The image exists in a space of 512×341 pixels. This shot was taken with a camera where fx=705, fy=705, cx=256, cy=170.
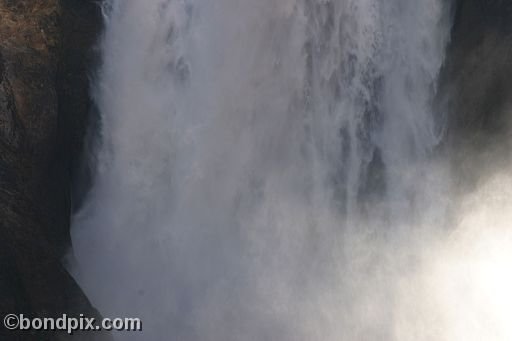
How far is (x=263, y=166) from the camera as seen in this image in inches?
698

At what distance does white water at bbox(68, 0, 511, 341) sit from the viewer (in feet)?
54.5

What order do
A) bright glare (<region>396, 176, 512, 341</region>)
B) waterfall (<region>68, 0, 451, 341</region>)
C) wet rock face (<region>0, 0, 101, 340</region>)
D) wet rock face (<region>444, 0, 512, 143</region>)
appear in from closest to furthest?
wet rock face (<region>0, 0, 101, 340</region>) < bright glare (<region>396, 176, 512, 341</region>) < wet rock face (<region>444, 0, 512, 143</region>) < waterfall (<region>68, 0, 451, 341</region>)

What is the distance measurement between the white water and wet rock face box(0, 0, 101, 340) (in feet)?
2.74

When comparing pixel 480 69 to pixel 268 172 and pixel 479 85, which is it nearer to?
pixel 479 85

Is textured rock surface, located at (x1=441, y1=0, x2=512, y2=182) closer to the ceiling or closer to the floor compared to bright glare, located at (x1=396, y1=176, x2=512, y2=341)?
closer to the ceiling

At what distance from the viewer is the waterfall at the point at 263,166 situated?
1673 cm

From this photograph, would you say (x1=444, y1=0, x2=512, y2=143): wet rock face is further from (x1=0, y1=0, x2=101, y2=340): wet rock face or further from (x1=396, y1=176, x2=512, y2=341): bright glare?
(x1=0, y1=0, x2=101, y2=340): wet rock face

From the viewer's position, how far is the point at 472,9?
55.2 feet

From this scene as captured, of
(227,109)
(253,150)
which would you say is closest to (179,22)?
(227,109)

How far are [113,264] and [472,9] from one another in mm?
10613

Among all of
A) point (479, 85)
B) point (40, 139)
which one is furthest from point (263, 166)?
point (479, 85)

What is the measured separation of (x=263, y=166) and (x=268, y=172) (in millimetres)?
198

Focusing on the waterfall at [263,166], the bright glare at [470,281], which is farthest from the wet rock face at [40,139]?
the bright glare at [470,281]

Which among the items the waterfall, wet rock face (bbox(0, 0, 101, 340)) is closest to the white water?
the waterfall
